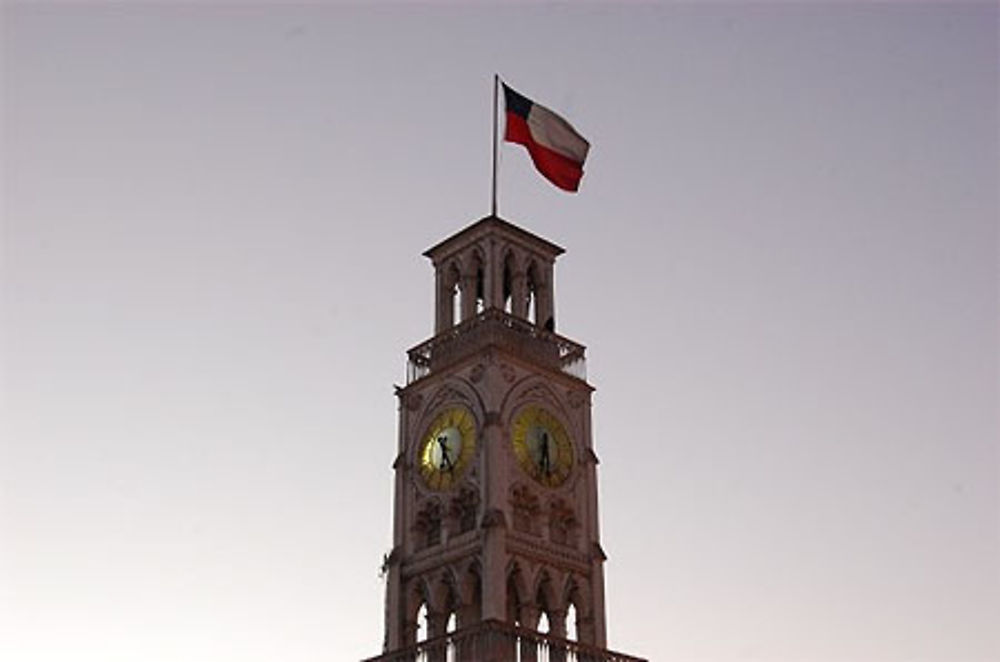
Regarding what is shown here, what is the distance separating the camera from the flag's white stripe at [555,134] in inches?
2507

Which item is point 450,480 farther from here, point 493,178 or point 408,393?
point 493,178

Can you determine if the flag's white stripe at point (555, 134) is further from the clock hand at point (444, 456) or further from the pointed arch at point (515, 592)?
the pointed arch at point (515, 592)

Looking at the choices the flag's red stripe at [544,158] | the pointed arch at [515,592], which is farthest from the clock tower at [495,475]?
the flag's red stripe at [544,158]

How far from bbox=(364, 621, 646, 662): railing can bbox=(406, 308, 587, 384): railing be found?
11179mm

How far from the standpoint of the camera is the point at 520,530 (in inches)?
2307

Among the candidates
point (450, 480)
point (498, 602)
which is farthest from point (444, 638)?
point (450, 480)

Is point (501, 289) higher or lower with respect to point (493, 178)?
lower

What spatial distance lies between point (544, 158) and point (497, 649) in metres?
19.9

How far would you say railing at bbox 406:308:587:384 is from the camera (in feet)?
200

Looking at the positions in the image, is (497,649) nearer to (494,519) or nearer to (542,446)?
(494,519)

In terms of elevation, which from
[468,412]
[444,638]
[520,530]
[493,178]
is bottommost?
[444,638]

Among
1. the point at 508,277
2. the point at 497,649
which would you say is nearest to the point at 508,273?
the point at 508,277

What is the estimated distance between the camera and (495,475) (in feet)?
190

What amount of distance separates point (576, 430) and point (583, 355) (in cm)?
322
